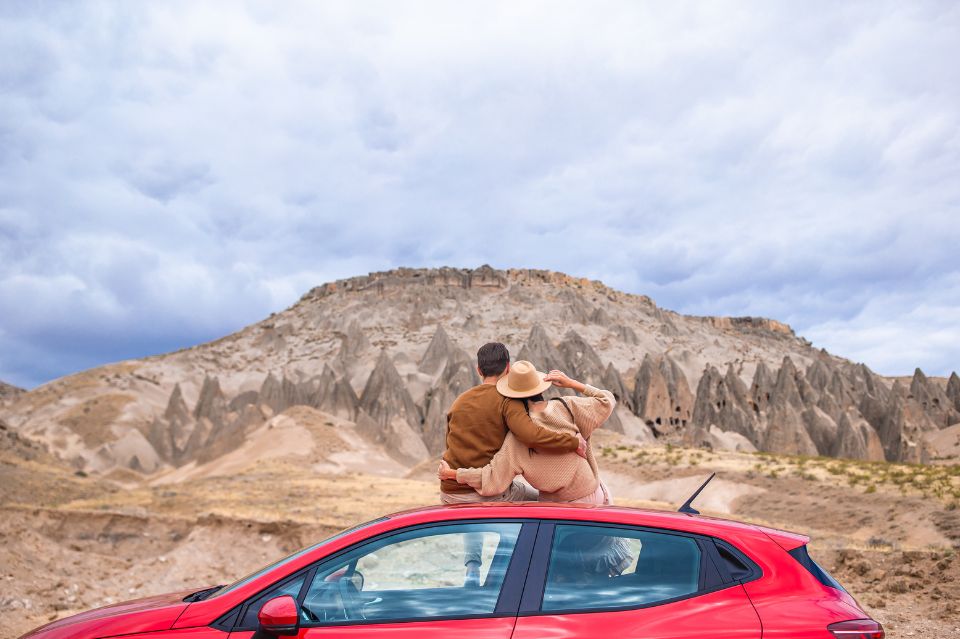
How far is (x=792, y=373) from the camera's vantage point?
65062mm

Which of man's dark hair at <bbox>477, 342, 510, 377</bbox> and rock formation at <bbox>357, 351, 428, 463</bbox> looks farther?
rock formation at <bbox>357, 351, 428, 463</bbox>

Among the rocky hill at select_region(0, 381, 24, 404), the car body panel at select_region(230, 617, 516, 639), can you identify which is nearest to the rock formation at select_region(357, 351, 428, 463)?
the car body panel at select_region(230, 617, 516, 639)

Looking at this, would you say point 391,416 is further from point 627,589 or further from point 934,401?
point 627,589

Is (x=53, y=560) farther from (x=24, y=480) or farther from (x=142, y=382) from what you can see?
(x=142, y=382)

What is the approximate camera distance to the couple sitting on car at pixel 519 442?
483 centimetres

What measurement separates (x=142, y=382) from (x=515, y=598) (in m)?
93.3

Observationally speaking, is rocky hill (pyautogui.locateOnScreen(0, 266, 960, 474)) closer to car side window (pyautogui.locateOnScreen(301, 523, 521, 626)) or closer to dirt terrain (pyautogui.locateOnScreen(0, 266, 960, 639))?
dirt terrain (pyautogui.locateOnScreen(0, 266, 960, 639))

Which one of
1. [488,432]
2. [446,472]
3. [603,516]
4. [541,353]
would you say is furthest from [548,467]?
[541,353]

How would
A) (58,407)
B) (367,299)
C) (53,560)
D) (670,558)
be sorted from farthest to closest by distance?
(367,299), (58,407), (53,560), (670,558)

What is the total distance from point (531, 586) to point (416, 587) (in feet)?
2.16

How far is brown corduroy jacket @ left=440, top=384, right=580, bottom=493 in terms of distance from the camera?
496cm

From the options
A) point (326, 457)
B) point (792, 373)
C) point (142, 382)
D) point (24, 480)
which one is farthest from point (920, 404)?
point (142, 382)

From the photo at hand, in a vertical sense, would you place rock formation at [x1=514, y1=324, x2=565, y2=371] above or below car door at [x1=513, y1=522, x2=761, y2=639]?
above

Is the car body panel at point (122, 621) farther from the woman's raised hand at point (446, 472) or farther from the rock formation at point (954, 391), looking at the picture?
the rock formation at point (954, 391)
